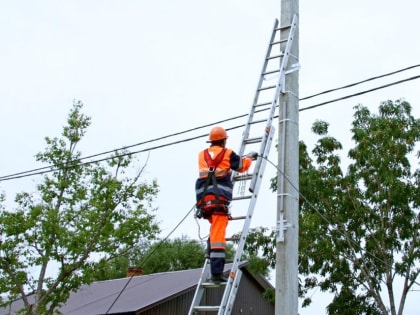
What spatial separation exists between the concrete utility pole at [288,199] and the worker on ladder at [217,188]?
0.38m

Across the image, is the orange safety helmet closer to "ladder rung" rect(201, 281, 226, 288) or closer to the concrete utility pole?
the concrete utility pole

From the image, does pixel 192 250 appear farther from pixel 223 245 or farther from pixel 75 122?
pixel 223 245

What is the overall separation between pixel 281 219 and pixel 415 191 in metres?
7.91

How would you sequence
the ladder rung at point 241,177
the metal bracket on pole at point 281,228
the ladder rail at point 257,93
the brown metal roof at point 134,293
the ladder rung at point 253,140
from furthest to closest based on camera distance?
1. the brown metal roof at point 134,293
2. the ladder rail at point 257,93
3. the ladder rung at point 253,140
4. the ladder rung at point 241,177
5. the metal bracket on pole at point 281,228

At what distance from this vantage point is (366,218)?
1438 centimetres

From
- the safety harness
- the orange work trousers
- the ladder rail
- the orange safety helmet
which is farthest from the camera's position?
the ladder rail

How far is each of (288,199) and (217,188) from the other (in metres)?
0.78

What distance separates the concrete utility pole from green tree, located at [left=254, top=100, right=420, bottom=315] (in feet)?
21.7

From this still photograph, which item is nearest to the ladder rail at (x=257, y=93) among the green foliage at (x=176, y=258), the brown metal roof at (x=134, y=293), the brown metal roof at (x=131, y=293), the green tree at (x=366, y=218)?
the green tree at (x=366, y=218)

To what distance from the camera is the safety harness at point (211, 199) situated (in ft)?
22.3

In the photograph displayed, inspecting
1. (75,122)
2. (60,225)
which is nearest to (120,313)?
(60,225)

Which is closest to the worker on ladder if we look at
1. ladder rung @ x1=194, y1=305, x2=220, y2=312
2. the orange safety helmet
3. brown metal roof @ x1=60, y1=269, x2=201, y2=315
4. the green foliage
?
the orange safety helmet

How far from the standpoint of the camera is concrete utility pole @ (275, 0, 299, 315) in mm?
6699

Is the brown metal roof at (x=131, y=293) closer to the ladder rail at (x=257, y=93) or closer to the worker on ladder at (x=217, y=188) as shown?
the ladder rail at (x=257, y=93)
